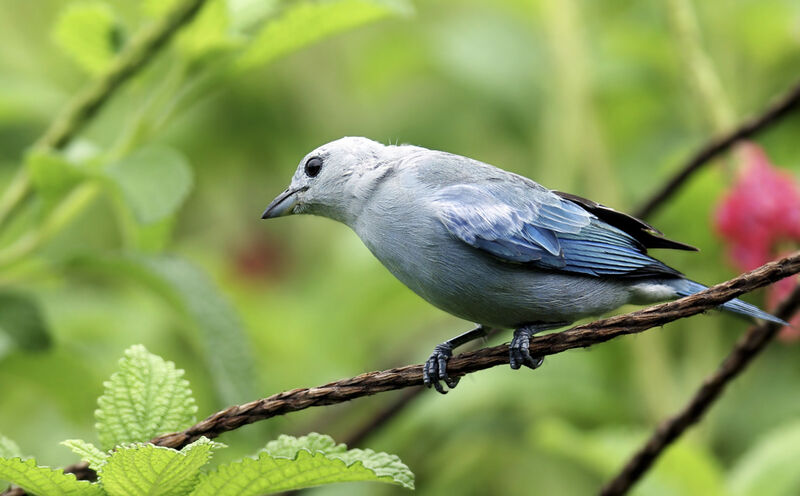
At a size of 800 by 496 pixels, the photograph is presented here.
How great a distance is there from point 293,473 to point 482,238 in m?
0.72

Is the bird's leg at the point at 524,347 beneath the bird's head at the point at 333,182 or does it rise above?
beneath

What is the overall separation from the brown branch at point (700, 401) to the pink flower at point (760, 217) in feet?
2.94

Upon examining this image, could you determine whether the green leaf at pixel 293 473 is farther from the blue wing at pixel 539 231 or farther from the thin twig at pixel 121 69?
the thin twig at pixel 121 69

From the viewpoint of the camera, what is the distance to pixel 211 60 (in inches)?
79.8

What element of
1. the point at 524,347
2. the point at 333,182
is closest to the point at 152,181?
the point at 333,182

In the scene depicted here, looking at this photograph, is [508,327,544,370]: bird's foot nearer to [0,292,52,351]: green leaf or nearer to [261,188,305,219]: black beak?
[261,188,305,219]: black beak

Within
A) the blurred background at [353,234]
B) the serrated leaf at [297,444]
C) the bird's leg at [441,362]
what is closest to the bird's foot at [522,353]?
the bird's leg at [441,362]

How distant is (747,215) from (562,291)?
31.3 inches

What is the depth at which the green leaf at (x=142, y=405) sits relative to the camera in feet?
3.68

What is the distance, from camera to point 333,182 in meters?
1.78

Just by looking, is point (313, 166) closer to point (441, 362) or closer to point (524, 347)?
point (441, 362)

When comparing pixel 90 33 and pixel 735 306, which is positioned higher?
pixel 90 33

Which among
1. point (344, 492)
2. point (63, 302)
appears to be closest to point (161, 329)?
point (63, 302)

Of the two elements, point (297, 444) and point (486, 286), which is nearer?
point (297, 444)
